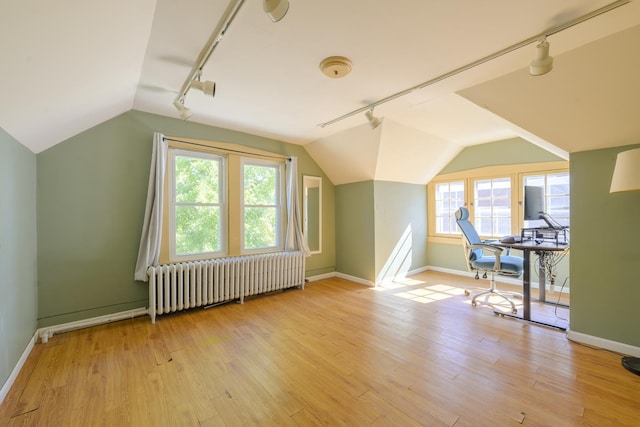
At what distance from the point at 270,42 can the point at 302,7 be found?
41 cm

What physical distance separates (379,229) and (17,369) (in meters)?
4.46

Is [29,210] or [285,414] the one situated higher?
[29,210]

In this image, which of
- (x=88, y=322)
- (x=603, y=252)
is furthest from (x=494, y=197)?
(x=88, y=322)

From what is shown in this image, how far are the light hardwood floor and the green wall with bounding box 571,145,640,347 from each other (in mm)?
308

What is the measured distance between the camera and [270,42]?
1.82 m

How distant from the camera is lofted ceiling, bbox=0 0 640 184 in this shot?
56.9 inches

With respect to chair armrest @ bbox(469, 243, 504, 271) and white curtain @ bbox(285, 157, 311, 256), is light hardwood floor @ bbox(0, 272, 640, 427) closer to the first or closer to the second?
chair armrest @ bbox(469, 243, 504, 271)

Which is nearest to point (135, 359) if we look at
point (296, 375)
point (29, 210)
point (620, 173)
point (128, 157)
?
point (296, 375)

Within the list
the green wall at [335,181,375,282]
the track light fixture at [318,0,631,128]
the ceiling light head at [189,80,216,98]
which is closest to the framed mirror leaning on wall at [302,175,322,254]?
the green wall at [335,181,375,282]

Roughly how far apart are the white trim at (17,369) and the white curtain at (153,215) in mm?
944

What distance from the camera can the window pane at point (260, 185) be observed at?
13.4 ft

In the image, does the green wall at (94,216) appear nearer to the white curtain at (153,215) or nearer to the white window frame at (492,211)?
the white curtain at (153,215)

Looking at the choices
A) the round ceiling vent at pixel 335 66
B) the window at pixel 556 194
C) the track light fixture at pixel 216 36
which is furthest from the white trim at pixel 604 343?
the track light fixture at pixel 216 36

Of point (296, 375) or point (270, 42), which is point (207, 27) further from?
point (296, 375)
